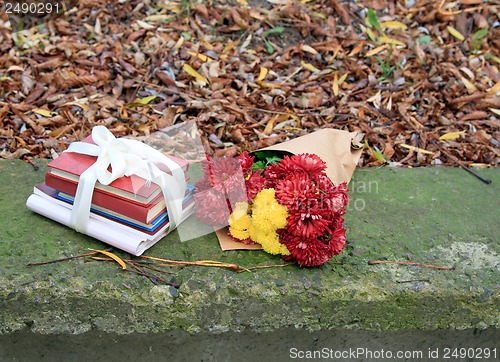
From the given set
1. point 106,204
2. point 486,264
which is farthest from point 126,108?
point 486,264

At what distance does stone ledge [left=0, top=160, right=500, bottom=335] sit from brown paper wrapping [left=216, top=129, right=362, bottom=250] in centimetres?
20

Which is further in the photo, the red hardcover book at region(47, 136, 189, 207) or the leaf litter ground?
the leaf litter ground

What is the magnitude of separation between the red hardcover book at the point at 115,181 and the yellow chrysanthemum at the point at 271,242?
1.14 feet

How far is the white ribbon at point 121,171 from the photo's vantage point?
1.88 meters

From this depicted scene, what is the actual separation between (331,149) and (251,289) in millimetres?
686

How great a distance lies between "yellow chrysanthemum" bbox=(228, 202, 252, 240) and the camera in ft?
6.26

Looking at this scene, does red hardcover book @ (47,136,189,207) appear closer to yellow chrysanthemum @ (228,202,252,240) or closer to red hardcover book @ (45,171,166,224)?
red hardcover book @ (45,171,166,224)

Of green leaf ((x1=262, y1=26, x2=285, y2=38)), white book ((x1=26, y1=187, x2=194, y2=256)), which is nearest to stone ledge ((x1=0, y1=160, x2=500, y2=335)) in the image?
white book ((x1=26, y1=187, x2=194, y2=256))

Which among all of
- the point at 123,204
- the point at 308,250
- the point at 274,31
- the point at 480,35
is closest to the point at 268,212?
the point at 308,250

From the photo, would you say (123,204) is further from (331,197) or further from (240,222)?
(331,197)

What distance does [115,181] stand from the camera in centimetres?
188

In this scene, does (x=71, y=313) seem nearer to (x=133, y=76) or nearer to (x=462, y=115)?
(x=133, y=76)

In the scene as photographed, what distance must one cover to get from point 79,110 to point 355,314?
1.70 metres

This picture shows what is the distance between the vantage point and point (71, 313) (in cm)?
182
